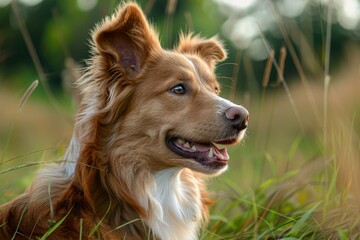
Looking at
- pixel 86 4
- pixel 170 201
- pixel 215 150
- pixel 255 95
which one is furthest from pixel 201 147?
pixel 86 4

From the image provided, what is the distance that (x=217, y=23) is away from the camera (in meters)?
22.4

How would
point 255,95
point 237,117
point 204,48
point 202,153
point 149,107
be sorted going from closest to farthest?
point 237,117, point 202,153, point 149,107, point 204,48, point 255,95

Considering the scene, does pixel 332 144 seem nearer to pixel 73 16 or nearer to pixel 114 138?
pixel 114 138

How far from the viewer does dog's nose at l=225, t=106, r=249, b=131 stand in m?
4.50

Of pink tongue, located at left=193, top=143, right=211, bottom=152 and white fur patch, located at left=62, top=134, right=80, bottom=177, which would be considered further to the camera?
pink tongue, located at left=193, top=143, right=211, bottom=152

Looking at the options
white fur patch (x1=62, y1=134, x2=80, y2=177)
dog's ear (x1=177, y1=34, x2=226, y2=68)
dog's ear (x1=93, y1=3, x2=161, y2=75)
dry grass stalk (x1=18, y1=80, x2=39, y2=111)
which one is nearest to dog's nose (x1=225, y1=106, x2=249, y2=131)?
dog's ear (x1=93, y1=3, x2=161, y2=75)

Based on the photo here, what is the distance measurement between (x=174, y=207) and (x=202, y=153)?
0.48 m

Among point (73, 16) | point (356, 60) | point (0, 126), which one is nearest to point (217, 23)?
point (73, 16)

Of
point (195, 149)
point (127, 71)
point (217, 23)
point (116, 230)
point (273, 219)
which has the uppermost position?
point (127, 71)

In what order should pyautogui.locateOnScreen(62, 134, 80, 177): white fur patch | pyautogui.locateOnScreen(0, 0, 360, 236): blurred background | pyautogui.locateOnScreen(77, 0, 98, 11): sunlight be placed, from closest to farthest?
pyautogui.locateOnScreen(62, 134, 80, 177): white fur patch
pyautogui.locateOnScreen(0, 0, 360, 236): blurred background
pyautogui.locateOnScreen(77, 0, 98, 11): sunlight

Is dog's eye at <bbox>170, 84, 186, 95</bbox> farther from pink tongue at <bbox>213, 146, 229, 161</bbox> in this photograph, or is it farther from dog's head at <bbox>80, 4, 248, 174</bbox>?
pink tongue at <bbox>213, 146, 229, 161</bbox>

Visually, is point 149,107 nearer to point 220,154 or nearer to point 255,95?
point 220,154

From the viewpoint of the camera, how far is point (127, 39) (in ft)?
15.8

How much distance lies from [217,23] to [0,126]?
43.3 ft
